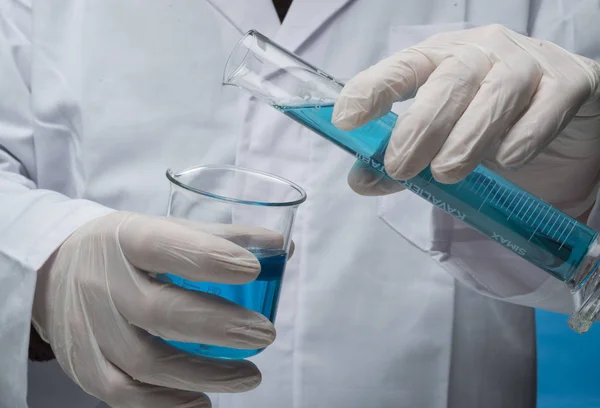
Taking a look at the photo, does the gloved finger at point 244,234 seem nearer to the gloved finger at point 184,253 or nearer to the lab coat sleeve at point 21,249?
the gloved finger at point 184,253

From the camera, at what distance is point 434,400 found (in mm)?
1237

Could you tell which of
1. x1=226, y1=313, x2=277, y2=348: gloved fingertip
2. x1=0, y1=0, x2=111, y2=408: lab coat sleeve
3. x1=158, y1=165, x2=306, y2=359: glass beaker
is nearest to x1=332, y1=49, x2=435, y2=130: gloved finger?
x1=158, y1=165, x2=306, y2=359: glass beaker

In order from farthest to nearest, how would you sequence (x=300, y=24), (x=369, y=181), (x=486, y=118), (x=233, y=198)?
(x=300, y=24), (x=369, y=181), (x=486, y=118), (x=233, y=198)

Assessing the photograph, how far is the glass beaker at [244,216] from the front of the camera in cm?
76

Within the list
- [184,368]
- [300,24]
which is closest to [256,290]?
[184,368]

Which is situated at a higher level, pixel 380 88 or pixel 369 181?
pixel 380 88

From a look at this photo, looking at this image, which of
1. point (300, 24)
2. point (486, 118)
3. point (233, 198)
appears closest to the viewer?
point (233, 198)

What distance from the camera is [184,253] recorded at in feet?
2.60

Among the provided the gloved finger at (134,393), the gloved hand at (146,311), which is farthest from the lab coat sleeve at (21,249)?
the gloved finger at (134,393)

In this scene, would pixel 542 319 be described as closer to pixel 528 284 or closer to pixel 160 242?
pixel 528 284

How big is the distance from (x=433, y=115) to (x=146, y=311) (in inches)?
16.5

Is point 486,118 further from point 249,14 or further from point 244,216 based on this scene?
point 249,14

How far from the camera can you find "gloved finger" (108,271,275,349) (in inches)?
31.3

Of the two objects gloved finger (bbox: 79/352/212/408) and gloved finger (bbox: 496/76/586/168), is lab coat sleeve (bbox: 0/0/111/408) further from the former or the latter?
gloved finger (bbox: 496/76/586/168)
